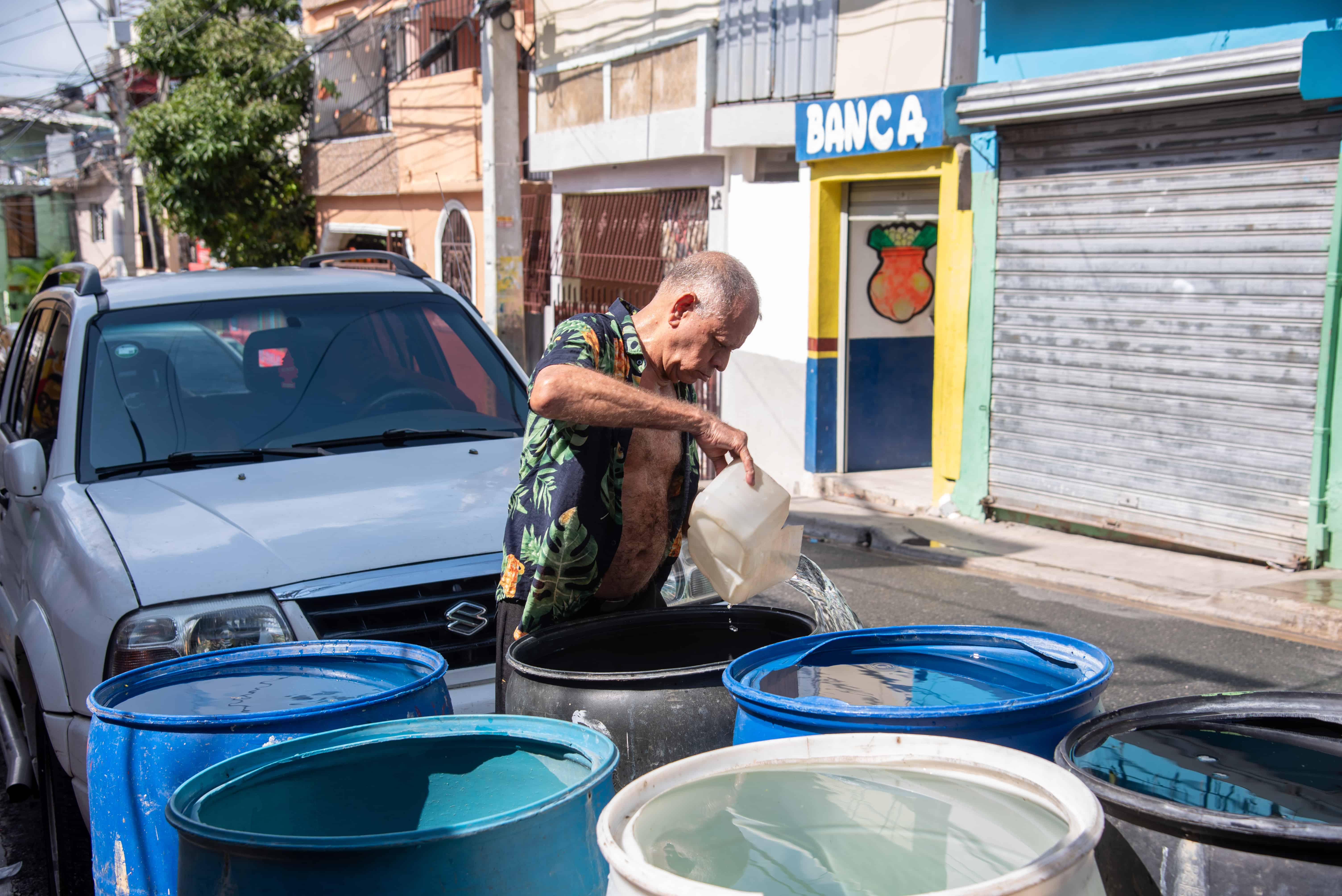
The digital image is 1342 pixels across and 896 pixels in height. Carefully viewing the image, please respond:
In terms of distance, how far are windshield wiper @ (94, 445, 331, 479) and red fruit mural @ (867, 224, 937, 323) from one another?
311 inches

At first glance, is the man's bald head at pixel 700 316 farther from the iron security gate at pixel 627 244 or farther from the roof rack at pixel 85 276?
the iron security gate at pixel 627 244

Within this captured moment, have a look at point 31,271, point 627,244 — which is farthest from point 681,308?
point 31,271

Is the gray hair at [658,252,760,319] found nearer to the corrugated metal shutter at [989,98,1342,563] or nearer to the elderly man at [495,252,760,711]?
the elderly man at [495,252,760,711]

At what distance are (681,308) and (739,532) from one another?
498mm

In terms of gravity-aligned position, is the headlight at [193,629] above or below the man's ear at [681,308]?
below

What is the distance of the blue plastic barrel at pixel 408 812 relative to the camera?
155cm

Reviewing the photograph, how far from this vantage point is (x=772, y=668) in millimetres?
2154

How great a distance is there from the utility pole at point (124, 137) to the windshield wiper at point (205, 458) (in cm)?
1890

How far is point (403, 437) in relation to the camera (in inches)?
164

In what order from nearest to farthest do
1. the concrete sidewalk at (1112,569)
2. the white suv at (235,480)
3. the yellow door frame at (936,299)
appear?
1. the white suv at (235,480)
2. the concrete sidewalk at (1112,569)
3. the yellow door frame at (936,299)

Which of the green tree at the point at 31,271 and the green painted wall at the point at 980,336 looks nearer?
the green painted wall at the point at 980,336

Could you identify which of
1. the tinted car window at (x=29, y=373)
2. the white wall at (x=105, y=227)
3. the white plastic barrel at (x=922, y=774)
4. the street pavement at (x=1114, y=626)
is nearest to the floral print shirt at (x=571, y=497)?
the white plastic barrel at (x=922, y=774)

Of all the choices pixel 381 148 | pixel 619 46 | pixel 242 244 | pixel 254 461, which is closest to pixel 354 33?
pixel 381 148

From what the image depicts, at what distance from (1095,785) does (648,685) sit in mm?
848
